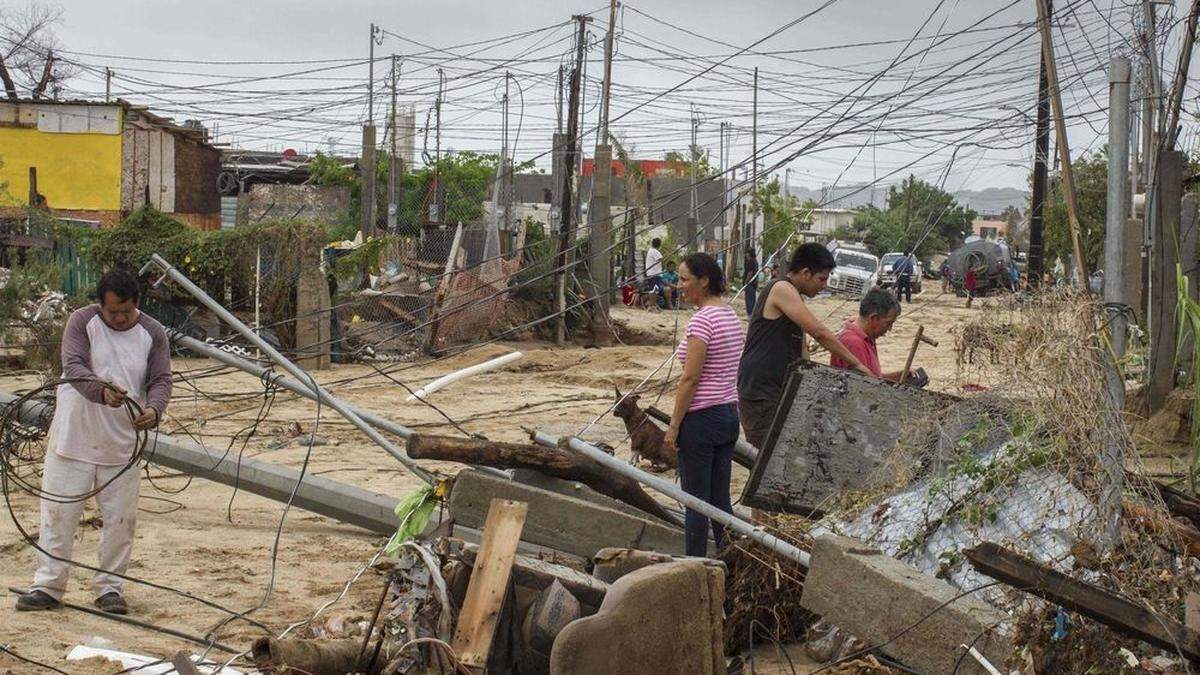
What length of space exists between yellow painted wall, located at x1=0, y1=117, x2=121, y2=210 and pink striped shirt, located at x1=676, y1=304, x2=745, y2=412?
2999cm

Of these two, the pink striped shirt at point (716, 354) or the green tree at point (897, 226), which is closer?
the pink striped shirt at point (716, 354)

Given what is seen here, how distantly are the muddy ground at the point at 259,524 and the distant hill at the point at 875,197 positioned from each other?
0.99 meters

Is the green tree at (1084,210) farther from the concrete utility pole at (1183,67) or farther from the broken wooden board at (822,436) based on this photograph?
the broken wooden board at (822,436)

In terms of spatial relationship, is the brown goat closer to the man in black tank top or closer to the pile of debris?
the man in black tank top

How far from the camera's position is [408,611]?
5.64 m

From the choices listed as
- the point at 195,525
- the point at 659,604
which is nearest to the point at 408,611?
the point at 659,604

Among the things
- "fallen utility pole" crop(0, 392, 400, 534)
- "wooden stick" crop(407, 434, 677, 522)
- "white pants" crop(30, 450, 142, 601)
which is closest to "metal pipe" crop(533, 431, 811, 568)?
"wooden stick" crop(407, 434, 677, 522)

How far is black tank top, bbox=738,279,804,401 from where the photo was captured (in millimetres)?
7934

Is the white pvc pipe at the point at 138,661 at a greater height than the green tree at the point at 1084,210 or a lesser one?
lesser

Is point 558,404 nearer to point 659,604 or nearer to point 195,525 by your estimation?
point 195,525

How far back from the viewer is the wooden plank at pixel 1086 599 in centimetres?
515

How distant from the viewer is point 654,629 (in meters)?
5.41

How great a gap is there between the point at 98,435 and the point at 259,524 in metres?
2.68

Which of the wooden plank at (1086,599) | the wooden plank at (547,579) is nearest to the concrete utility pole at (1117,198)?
the wooden plank at (1086,599)
